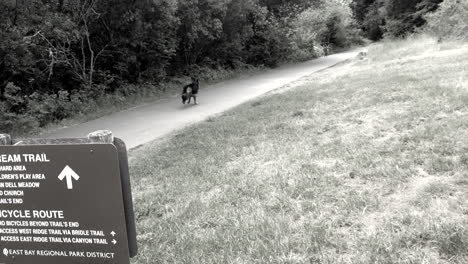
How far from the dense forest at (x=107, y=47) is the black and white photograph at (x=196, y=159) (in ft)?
0.24

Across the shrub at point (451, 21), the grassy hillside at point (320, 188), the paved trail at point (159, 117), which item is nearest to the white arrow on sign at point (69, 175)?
the grassy hillside at point (320, 188)

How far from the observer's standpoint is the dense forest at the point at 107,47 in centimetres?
1304

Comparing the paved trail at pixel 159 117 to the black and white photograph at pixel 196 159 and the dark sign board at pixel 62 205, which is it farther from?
the dark sign board at pixel 62 205

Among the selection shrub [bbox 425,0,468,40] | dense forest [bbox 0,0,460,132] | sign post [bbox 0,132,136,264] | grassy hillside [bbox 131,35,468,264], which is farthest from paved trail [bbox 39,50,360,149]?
shrub [bbox 425,0,468,40]

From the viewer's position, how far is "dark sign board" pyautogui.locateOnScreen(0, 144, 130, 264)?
269cm

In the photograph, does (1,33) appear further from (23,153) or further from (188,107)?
(23,153)

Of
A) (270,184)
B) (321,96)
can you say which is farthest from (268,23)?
(270,184)

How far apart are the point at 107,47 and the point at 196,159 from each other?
38.0ft

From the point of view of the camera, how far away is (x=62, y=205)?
2.78 m

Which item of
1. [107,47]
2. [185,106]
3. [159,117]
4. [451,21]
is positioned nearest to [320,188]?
[159,117]

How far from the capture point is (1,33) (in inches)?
485

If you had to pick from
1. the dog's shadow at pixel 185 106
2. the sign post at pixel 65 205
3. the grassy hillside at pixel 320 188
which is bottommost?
the dog's shadow at pixel 185 106

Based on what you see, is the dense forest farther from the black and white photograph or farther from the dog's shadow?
the dog's shadow

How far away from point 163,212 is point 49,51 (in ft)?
36.3
